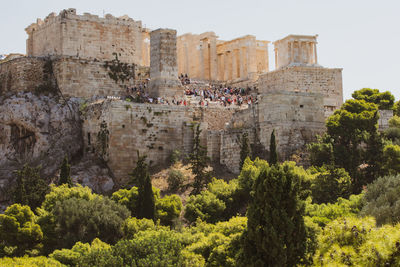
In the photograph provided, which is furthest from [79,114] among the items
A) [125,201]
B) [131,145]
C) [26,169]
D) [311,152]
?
[311,152]

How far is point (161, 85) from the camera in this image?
4388 centimetres

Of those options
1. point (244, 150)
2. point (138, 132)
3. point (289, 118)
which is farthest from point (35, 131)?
point (289, 118)

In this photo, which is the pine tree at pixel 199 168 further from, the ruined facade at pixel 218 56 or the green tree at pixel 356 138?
the ruined facade at pixel 218 56

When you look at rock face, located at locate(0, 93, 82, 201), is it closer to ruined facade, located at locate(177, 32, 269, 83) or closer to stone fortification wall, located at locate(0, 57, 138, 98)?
stone fortification wall, located at locate(0, 57, 138, 98)

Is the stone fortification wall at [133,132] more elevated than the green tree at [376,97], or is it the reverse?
the green tree at [376,97]

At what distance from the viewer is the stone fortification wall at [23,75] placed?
44.6 m

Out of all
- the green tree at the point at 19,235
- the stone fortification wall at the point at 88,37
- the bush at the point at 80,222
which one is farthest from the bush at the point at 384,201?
the stone fortification wall at the point at 88,37

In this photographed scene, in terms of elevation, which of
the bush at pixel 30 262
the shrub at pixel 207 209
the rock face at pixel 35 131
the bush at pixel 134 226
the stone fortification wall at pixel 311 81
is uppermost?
the stone fortification wall at pixel 311 81

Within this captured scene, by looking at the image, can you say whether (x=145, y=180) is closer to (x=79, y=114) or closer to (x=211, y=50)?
(x=79, y=114)

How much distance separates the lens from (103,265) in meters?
25.2

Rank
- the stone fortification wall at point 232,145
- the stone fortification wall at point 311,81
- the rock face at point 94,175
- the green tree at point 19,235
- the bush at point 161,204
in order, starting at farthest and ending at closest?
the stone fortification wall at point 311,81
the stone fortification wall at point 232,145
the rock face at point 94,175
the bush at point 161,204
the green tree at point 19,235

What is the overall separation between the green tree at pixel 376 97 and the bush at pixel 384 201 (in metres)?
16.0

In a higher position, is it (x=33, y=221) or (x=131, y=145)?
(x=131, y=145)

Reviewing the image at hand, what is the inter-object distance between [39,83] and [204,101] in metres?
11.1
